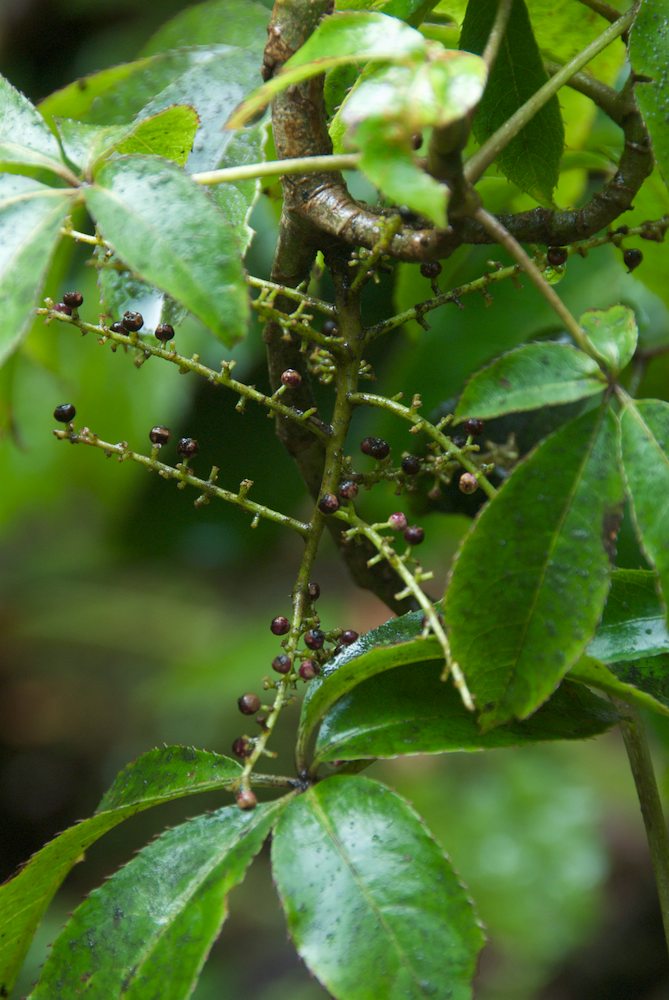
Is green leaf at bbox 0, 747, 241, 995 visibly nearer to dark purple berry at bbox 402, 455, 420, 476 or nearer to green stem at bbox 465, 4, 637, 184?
dark purple berry at bbox 402, 455, 420, 476

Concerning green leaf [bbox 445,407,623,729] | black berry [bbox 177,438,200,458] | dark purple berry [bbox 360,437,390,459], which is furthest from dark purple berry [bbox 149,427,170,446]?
green leaf [bbox 445,407,623,729]

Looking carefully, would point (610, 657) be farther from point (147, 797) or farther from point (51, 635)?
point (51, 635)

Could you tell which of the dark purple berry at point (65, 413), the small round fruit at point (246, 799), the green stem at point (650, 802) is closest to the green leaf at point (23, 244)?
the dark purple berry at point (65, 413)

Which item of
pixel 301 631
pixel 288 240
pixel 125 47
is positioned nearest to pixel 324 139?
pixel 288 240

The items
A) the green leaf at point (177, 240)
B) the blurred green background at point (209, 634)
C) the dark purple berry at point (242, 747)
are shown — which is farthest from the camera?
the blurred green background at point (209, 634)

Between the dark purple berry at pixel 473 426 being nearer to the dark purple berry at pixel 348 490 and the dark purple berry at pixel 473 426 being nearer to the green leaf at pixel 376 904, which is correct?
the dark purple berry at pixel 348 490
